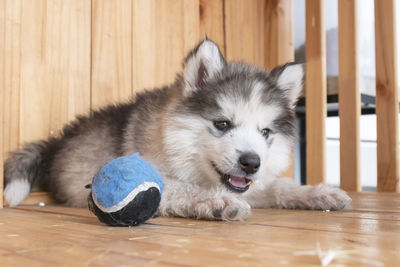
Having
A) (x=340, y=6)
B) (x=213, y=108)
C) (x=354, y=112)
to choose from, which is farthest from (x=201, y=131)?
(x=340, y=6)

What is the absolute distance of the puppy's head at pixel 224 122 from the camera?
1.83 m

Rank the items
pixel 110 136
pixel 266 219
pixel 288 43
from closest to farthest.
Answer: pixel 266 219 < pixel 110 136 < pixel 288 43

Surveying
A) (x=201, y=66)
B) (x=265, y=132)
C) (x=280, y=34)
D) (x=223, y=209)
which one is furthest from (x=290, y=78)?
(x=280, y=34)

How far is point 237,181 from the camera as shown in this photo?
1.91 m

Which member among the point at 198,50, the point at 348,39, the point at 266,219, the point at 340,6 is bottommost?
the point at 266,219

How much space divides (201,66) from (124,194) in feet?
2.95

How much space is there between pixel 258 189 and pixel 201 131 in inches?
16.8

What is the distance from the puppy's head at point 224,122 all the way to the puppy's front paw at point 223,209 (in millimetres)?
229

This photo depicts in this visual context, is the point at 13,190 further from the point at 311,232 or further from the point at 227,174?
the point at 311,232

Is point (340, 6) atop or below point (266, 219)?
atop

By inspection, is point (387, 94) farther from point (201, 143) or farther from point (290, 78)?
point (201, 143)

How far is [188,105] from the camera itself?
1.98m

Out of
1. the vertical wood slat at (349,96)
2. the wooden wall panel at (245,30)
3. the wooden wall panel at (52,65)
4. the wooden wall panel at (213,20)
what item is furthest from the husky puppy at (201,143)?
the wooden wall panel at (245,30)

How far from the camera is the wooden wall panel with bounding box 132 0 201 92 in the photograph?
9.30 feet
